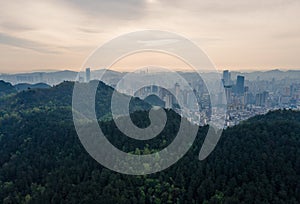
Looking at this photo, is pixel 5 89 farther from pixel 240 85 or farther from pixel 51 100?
pixel 240 85

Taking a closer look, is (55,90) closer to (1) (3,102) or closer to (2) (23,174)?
(1) (3,102)

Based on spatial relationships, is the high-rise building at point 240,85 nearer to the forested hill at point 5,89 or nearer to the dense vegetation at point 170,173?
the forested hill at point 5,89

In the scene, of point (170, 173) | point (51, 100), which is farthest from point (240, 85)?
point (170, 173)

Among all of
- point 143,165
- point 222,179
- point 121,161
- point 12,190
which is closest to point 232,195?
point 222,179

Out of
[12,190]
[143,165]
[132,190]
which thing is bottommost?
[12,190]

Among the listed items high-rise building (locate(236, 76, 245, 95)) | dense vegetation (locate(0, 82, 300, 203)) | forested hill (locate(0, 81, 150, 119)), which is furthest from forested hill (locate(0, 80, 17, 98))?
high-rise building (locate(236, 76, 245, 95))

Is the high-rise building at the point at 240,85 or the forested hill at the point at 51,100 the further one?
the high-rise building at the point at 240,85

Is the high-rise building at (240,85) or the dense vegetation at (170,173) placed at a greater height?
the high-rise building at (240,85)

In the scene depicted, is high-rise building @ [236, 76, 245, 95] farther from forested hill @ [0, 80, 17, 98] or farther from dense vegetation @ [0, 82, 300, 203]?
dense vegetation @ [0, 82, 300, 203]

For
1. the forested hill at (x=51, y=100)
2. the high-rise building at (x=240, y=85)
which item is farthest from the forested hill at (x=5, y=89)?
the high-rise building at (x=240, y=85)
